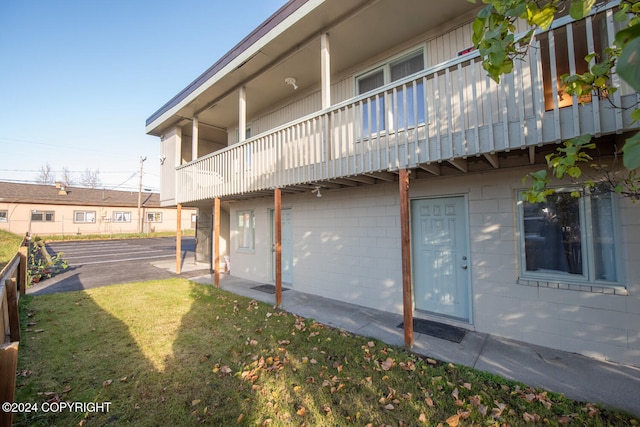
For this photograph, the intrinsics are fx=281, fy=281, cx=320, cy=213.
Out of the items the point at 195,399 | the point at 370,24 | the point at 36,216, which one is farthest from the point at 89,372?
the point at 36,216

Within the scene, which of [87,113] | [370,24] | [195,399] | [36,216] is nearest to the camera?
[195,399]

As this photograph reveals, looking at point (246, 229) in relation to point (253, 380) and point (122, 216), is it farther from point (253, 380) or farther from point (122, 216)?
point (122, 216)

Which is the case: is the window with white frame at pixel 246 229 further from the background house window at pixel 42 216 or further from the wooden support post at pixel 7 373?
the background house window at pixel 42 216

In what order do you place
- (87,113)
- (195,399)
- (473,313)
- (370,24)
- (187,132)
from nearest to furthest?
(195,399) → (473,313) → (370,24) → (187,132) → (87,113)

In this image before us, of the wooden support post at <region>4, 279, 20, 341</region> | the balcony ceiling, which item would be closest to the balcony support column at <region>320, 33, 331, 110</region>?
the balcony ceiling

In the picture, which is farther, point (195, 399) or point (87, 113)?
point (87, 113)

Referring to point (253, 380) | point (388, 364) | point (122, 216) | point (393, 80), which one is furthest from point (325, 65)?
point (122, 216)

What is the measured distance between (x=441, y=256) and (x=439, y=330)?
1.29 meters

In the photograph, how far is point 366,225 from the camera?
6133 mm

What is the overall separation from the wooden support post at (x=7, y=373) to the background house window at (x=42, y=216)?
114 feet

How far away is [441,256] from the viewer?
5.20 metres

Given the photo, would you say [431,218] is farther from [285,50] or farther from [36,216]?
[36,216]

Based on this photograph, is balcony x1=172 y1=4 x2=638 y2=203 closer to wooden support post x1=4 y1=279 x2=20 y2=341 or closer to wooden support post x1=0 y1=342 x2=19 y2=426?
wooden support post x1=0 y1=342 x2=19 y2=426

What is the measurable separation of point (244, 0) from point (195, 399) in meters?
9.70
